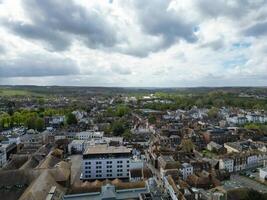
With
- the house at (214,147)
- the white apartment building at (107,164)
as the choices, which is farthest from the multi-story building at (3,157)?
the house at (214,147)

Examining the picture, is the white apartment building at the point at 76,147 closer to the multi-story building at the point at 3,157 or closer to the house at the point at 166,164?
the multi-story building at the point at 3,157

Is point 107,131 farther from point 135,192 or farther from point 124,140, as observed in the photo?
point 135,192

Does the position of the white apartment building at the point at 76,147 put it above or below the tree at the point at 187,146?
below

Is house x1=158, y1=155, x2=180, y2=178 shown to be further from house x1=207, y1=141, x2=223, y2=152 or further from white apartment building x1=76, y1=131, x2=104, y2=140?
white apartment building x1=76, y1=131, x2=104, y2=140

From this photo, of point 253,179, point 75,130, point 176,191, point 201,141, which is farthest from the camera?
point 75,130

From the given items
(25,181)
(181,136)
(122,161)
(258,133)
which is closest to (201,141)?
(181,136)

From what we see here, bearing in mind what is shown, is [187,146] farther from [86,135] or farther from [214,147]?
[86,135]
